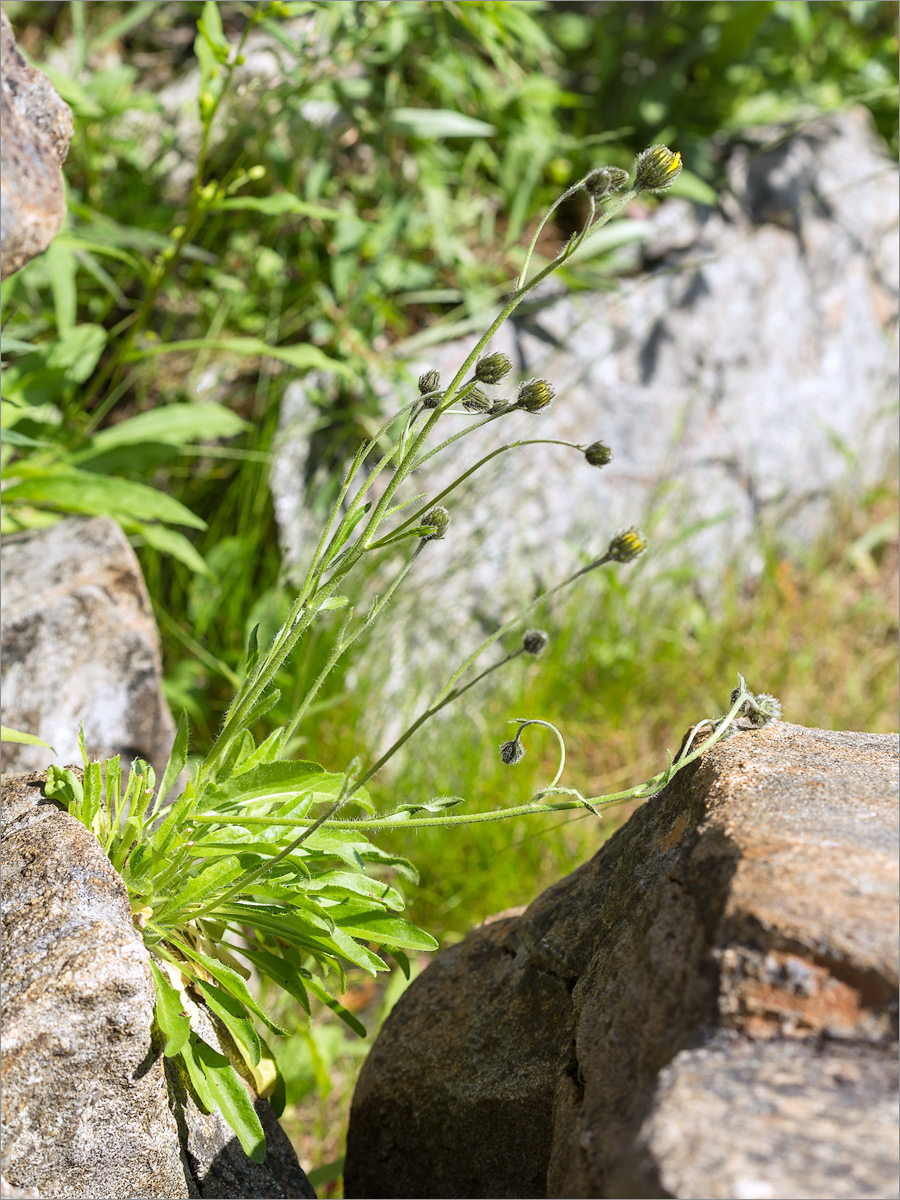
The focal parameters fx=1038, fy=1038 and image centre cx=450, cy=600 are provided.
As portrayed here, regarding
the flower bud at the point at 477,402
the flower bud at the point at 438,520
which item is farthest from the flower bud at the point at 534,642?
the flower bud at the point at 477,402

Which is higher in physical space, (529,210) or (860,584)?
(529,210)

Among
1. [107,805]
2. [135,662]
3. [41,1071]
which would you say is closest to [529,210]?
[135,662]

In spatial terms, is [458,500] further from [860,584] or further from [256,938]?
[860,584]

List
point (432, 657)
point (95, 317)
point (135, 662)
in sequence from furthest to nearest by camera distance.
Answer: point (95, 317), point (432, 657), point (135, 662)

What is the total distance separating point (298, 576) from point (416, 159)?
5.44 ft

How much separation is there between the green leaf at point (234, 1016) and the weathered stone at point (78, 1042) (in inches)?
4.6

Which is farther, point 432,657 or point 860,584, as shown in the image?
point 860,584

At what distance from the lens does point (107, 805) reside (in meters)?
1.77

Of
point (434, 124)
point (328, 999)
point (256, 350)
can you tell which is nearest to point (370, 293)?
point (434, 124)

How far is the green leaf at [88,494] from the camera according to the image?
2.57 m

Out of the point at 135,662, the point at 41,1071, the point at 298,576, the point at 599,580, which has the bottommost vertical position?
the point at 599,580

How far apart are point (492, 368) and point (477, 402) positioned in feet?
0.28

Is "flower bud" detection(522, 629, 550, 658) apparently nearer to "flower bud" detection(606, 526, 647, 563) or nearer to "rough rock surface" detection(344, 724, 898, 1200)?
"flower bud" detection(606, 526, 647, 563)

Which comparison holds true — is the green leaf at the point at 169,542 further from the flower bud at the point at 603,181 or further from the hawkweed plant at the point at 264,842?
the flower bud at the point at 603,181
